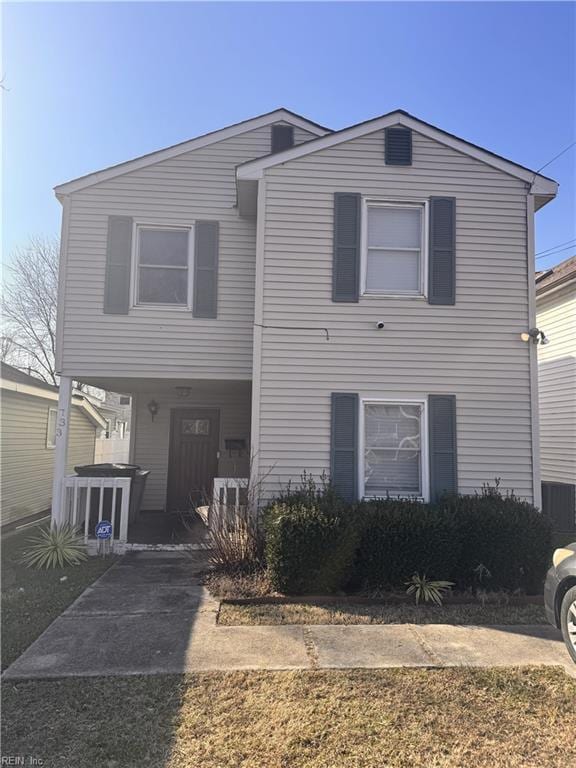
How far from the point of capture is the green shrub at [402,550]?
18.4ft

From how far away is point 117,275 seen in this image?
779 centimetres

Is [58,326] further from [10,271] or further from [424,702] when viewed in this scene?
[10,271]

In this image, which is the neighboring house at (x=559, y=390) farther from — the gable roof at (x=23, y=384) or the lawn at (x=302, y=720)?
the gable roof at (x=23, y=384)

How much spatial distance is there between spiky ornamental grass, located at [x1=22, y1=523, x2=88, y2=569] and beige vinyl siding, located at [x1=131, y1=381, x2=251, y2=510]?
305 centimetres

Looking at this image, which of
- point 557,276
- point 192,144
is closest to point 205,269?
point 192,144

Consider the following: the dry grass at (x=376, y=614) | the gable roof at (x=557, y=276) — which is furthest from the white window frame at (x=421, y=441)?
the gable roof at (x=557, y=276)

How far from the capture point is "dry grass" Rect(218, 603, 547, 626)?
4883 mm

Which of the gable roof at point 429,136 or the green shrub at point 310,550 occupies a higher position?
the gable roof at point 429,136

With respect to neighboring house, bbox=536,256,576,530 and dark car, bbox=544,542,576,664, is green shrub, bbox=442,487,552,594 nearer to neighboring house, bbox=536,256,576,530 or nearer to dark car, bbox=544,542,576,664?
dark car, bbox=544,542,576,664

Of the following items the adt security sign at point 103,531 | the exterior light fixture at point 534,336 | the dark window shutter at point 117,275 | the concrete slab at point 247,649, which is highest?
the dark window shutter at point 117,275

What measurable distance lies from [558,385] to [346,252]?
21.2 ft

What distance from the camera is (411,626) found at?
4.79m

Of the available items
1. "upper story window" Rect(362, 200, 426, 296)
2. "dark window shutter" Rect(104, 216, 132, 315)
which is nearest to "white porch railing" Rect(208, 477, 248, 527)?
"dark window shutter" Rect(104, 216, 132, 315)

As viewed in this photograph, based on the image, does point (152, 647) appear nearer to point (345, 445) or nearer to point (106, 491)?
point (345, 445)
